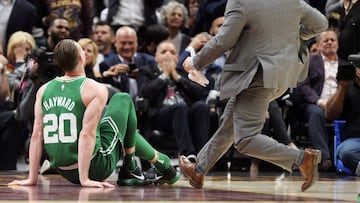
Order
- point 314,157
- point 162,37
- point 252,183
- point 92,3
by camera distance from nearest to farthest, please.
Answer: point 314,157 < point 252,183 < point 162,37 < point 92,3

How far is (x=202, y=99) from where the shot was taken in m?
9.66

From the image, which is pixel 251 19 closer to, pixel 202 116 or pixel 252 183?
pixel 252 183

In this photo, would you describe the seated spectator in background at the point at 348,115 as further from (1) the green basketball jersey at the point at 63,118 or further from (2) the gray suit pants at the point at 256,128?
(1) the green basketball jersey at the point at 63,118

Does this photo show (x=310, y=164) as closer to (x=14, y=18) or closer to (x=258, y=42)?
(x=258, y=42)

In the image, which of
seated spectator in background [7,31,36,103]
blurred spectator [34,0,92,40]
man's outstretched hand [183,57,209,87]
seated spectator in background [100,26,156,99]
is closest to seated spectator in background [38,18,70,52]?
seated spectator in background [7,31,36,103]

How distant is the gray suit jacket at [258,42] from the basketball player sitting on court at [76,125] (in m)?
0.72

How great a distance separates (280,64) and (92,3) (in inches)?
234

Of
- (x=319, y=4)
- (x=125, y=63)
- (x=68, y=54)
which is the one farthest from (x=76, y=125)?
(x=319, y=4)

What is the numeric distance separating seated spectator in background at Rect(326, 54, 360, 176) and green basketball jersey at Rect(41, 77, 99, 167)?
3.05m

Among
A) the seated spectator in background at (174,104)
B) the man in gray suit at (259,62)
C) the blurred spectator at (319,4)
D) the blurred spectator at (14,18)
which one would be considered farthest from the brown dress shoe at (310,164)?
the blurred spectator at (319,4)

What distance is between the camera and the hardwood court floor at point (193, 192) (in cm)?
512

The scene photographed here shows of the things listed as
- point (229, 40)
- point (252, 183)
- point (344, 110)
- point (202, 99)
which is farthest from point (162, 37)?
point (229, 40)

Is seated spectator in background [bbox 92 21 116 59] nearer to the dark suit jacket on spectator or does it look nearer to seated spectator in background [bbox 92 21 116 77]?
seated spectator in background [bbox 92 21 116 77]

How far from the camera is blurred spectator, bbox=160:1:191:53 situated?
35.3 feet
